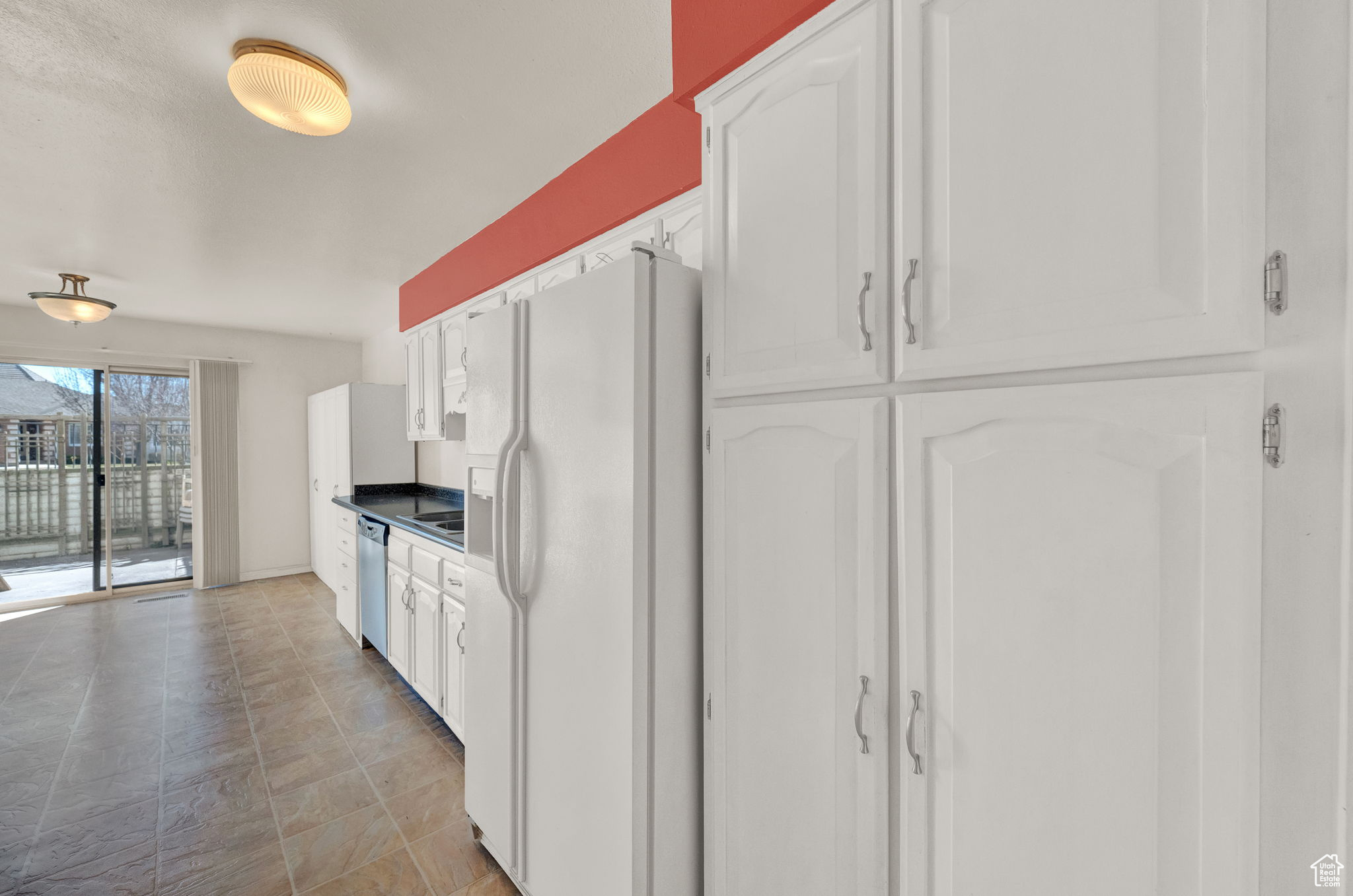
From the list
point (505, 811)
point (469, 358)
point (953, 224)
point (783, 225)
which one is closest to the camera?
point (953, 224)

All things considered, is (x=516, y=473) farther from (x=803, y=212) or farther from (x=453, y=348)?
(x=453, y=348)

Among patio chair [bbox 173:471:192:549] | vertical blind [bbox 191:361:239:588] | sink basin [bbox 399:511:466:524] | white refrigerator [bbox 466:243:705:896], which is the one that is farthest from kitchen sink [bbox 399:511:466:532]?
patio chair [bbox 173:471:192:549]

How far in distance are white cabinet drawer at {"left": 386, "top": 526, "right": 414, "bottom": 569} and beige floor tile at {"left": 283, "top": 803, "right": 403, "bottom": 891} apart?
1231 millimetres

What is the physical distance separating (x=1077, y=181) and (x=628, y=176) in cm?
165

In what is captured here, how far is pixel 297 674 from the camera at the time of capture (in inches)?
135

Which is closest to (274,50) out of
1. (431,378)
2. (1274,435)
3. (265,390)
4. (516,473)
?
(516,473)

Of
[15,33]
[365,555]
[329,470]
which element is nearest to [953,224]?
[15,33]

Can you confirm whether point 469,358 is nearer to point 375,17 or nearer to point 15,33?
point 375,17

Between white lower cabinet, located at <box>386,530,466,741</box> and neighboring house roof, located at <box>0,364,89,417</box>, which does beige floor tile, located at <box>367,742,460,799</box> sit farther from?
neighboring house roof, located at <box>0,364,89,417</box>

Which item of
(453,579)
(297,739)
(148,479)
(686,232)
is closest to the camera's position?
(686,232)

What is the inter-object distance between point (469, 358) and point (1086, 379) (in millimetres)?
1675

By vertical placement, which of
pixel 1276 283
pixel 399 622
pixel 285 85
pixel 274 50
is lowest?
pixel 399 622

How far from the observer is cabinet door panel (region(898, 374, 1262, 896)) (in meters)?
0.66

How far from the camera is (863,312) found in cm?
99
